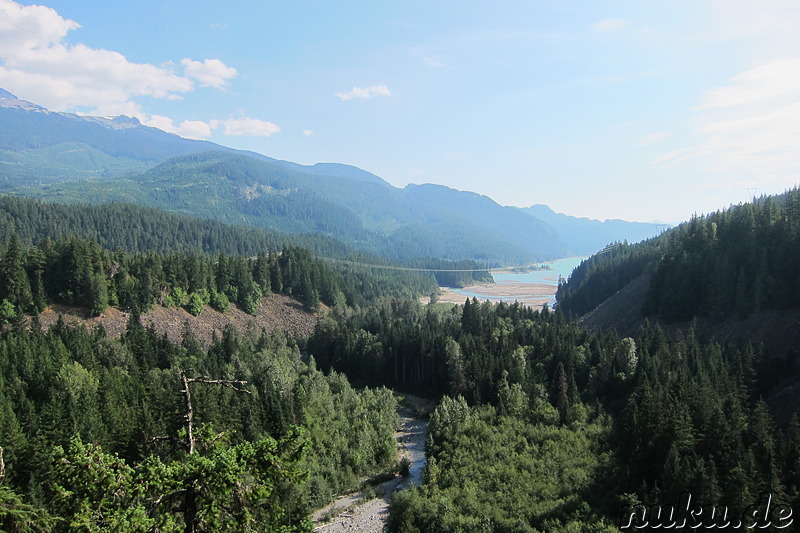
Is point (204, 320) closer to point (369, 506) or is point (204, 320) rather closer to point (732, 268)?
point (369, 506)

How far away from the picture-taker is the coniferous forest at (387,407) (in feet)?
41.1

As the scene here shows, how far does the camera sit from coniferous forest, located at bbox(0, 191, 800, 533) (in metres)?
12.5

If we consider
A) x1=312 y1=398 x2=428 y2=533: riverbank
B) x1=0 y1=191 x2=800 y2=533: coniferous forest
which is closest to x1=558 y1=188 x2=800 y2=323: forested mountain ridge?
x1=0 y1=191 x2=800 y2=533: coniferous forest

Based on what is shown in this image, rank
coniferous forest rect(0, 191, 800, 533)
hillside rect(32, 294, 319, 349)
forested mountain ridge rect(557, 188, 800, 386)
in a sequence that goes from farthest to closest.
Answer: hillside rect(32, 294, 319, 349)
forested mountain ridge rect(557, 188, 800, 386)
coniferous forest rect(0, 191, 800, 533)

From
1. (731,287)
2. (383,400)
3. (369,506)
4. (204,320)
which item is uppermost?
(731,287)

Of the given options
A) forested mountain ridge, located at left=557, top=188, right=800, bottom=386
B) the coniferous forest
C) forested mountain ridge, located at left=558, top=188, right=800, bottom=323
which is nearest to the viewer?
the coniferous forest

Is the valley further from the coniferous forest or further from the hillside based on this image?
the hillside

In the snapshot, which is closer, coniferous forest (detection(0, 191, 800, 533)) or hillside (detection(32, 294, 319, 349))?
coniferous forest (detection(0, 191, 800, 533))

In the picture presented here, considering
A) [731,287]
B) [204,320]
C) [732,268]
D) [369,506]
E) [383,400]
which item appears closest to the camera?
[369,506]

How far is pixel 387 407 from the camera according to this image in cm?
6906

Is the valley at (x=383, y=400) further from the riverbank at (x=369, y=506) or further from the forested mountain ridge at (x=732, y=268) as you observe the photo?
the forested mountain ridge at (x=732, y=268)

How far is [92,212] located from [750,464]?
212 metres

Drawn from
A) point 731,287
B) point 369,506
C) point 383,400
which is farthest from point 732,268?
point 369,506

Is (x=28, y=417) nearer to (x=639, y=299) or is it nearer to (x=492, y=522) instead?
(x=492, y=522)
